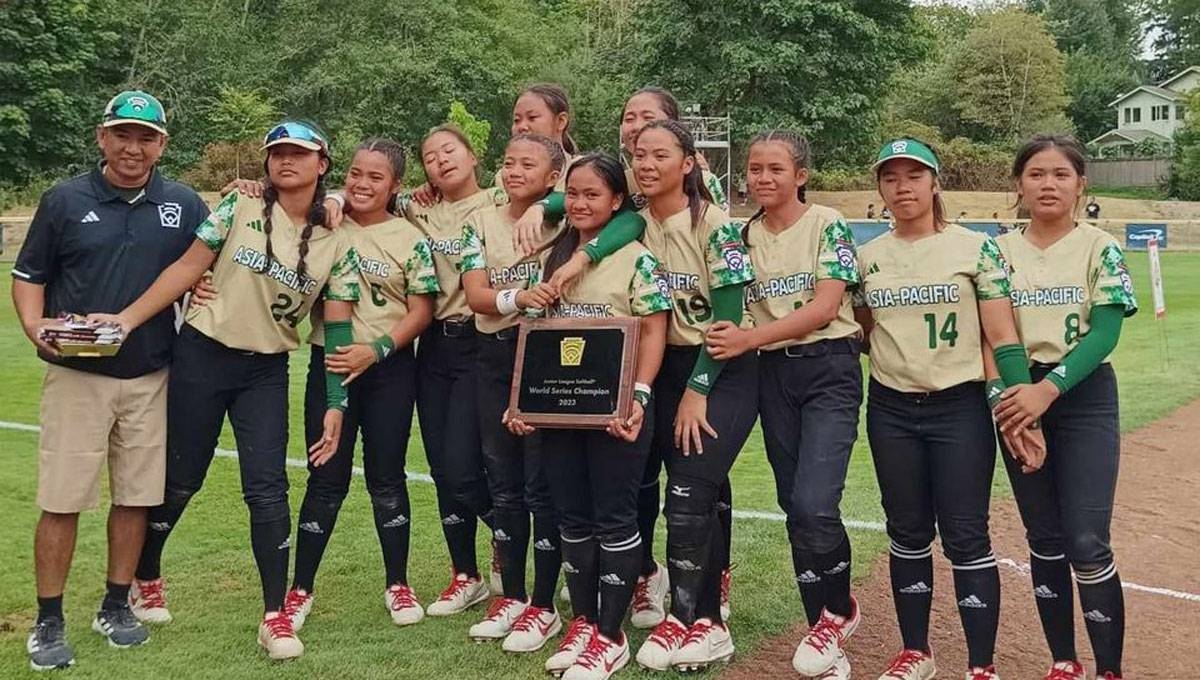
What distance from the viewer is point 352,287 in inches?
196

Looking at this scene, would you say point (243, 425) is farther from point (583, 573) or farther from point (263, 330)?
point (583, 573)

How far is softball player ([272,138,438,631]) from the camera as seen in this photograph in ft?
16.6

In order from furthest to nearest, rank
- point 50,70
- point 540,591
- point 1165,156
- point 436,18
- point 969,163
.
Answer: point 1165,156 → point 969,163 → point 436,18 → point 50,70 → point 540,591

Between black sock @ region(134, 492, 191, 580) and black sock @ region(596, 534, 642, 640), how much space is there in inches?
76.5

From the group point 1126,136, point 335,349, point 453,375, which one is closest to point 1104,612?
point 453,375

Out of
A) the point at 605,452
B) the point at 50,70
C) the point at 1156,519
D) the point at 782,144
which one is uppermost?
the point at 50,70

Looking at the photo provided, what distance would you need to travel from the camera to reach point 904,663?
4.38 meters

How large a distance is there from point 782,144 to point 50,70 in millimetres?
43748

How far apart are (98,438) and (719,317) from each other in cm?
262

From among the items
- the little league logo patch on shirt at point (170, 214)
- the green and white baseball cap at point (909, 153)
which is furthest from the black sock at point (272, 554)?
the green and white baseball cap at point (909, 153)

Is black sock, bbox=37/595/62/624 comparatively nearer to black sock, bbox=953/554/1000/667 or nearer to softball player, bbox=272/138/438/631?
softball player, bbox=272/138/438/631

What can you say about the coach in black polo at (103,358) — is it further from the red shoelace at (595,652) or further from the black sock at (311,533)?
the red shoelace at (595,652)

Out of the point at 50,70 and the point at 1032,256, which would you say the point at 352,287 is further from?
the point at 50,70

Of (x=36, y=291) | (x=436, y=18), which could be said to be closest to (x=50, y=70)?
(x=436, y=18)
